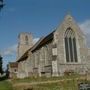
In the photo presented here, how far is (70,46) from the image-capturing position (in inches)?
1953

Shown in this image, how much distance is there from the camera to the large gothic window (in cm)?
4884

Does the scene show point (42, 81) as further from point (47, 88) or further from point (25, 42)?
point (25, 42)

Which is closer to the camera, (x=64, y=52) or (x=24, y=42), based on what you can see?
(x=64, y=52)

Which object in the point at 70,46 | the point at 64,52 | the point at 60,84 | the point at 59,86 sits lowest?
the point at 59,86

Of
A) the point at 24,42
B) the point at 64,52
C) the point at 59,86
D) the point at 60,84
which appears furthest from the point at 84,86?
the point at 24,42

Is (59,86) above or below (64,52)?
below

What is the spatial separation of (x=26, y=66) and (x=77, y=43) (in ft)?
46.0

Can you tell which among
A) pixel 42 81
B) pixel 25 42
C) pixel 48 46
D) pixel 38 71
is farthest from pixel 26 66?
pixel 25 42

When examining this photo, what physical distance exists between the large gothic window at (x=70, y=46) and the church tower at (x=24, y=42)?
3277cm

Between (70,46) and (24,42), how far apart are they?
3479cm

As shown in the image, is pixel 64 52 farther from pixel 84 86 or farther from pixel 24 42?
pixel 24 42

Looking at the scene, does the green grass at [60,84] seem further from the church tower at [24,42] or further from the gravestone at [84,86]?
the church tower at [24,42]

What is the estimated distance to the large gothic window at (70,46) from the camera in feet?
160

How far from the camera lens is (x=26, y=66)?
56844 mm
